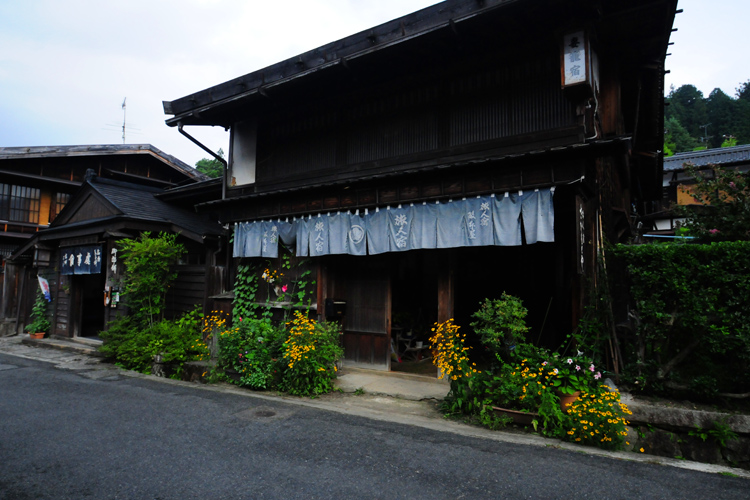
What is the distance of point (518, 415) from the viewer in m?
6.13

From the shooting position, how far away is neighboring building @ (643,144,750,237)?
69.9 feet

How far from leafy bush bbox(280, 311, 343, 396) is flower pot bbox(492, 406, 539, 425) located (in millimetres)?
3366

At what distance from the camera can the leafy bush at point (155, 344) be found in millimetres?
10289

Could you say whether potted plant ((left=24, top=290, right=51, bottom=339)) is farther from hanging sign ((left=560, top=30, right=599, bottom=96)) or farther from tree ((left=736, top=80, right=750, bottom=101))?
tree ((left=736, top=80, right=750, bottom=101))

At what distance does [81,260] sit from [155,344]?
6100 mm

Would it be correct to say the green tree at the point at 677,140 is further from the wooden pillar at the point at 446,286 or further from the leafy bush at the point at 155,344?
the leafy bush at the point at 155,344

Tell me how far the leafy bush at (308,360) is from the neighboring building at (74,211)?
5.80 metres

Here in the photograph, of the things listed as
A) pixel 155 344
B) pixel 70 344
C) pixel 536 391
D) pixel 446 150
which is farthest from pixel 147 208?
pixel 536 391

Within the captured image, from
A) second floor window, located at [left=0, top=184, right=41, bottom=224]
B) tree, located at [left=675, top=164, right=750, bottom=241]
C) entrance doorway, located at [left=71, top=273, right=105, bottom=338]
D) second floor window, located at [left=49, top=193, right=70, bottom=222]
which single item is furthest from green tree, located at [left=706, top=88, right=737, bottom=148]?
second floor window, located at [left=0, top=184, right=41, bottom=224]

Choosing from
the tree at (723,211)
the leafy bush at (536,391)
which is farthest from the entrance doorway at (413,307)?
the tree at (723,211)

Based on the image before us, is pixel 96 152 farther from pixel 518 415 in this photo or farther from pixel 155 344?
pixel 518 415

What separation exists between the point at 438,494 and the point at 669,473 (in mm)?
2777

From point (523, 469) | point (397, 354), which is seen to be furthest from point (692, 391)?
point (397, 354)

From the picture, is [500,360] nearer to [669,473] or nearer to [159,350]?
[669,473]
